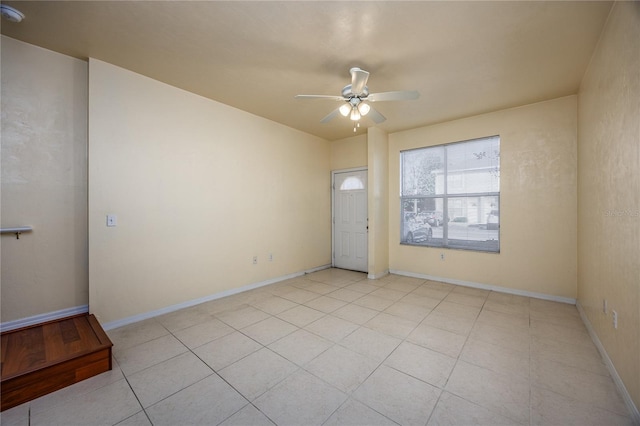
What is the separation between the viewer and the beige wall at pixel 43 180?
92.4 inches

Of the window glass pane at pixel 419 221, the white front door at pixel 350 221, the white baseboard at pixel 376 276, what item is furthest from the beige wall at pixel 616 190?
the white front door at pixel 350 221

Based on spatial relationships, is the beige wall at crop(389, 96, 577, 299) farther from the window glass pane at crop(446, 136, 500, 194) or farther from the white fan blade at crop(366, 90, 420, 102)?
the white fan blade at crop(366, 90, 420, 102)

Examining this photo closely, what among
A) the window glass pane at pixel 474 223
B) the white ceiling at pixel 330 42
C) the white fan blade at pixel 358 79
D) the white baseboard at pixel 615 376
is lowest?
the white baseboard at pixel 615 376

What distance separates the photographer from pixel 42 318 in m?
2.50

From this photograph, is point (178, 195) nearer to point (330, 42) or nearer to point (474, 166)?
point (330, 42)

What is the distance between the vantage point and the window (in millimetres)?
4105

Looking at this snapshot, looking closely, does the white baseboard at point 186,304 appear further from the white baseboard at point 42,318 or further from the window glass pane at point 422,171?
the window glass pane at point 422,171

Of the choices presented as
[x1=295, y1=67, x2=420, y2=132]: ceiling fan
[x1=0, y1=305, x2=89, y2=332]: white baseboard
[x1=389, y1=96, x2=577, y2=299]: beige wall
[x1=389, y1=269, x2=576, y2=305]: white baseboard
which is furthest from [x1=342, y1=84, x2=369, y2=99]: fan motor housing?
[x1=0, y1=305, x2=89, y2=332]: white baseboard

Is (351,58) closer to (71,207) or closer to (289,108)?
(289,108)

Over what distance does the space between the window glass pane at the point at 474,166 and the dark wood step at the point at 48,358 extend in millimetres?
4940

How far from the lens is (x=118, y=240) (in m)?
2.83

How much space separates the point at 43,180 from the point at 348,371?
336cm

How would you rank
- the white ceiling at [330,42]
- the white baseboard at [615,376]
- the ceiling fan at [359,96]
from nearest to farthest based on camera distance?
the white baseboard at [615,376], the white ceiling at [330,42], the ceiling fan at [359,96]

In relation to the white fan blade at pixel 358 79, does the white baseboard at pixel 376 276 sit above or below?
below
